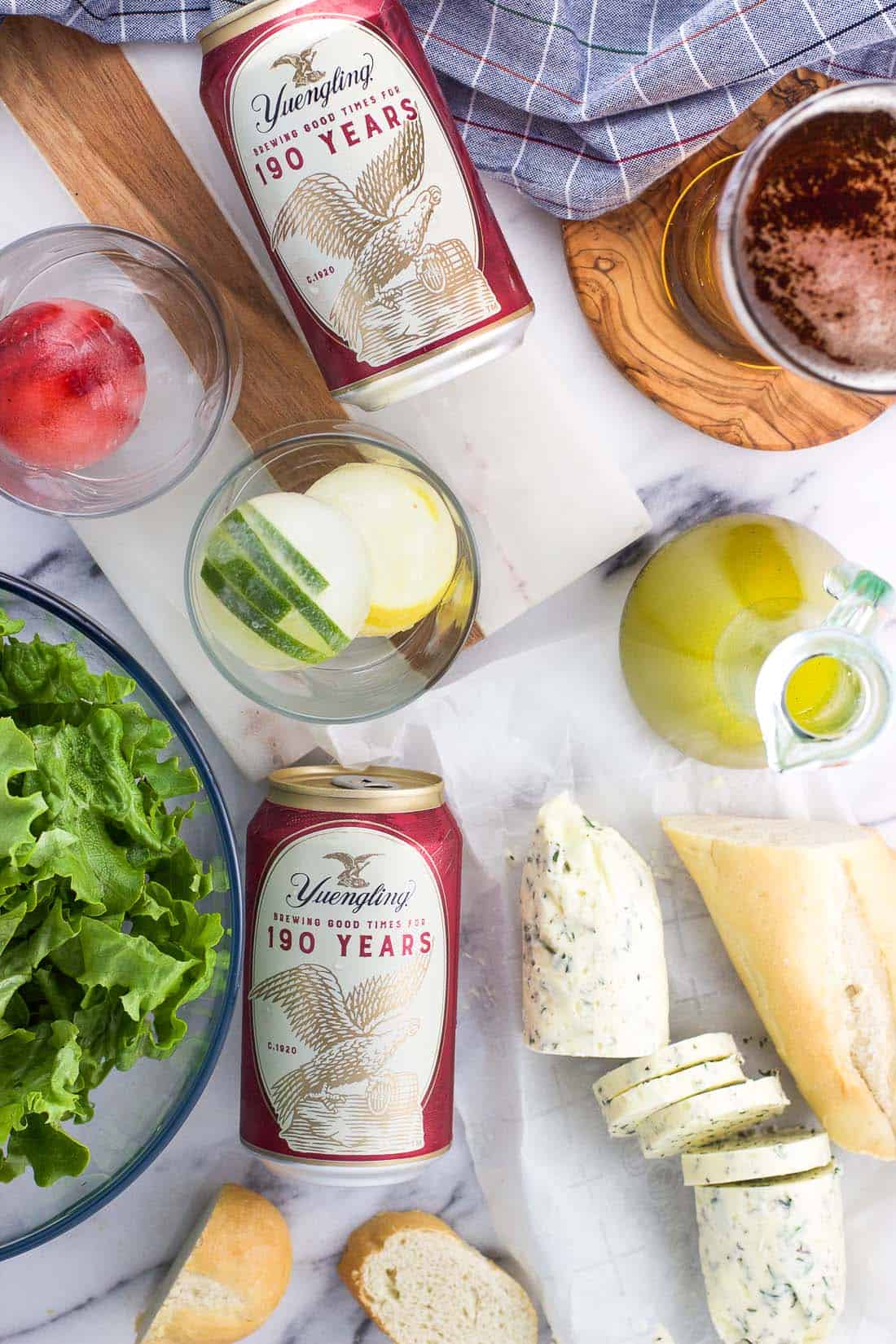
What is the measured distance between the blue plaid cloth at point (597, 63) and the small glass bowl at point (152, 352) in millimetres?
190

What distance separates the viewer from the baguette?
101cm

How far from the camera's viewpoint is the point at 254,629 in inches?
33.7

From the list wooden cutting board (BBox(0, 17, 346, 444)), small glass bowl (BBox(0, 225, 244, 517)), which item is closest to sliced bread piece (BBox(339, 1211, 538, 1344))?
small glass bowl (BBox(0, 225, 244, 517))

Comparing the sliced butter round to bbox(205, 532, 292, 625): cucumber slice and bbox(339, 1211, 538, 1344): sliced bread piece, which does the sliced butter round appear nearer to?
bbox(339, 1211, 538, 1344): sliced bread piece

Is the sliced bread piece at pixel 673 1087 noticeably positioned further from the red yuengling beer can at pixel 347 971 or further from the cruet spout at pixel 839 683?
the cruet spout at pixel 839 683

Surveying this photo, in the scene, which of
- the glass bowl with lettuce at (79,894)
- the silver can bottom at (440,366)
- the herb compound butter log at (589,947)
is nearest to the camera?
the glass bowl with lettuce at (79,894)

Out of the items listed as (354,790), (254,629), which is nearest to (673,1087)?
(354,790)

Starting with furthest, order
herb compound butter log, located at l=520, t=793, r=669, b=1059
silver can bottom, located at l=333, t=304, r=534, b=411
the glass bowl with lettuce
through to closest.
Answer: herb compound butter log, located at l=520, t=793, r=669, b=1059 → silver can bottom, located at l=333, t=304, r=534, b=411 → the glass bowl with lettuce

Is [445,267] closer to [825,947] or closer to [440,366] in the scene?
[440,366]

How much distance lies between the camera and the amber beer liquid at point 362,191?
0.81 meters

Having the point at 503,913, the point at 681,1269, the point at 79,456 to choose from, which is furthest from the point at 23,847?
the point at 681,1269

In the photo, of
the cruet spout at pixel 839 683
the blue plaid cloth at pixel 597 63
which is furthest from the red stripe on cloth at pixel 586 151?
the cruet spout at pixel 839 683

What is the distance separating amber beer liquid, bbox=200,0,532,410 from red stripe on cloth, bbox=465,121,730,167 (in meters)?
0.10

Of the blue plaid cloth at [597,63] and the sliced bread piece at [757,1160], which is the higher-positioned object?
the blue plaid cloth at [597,63]
